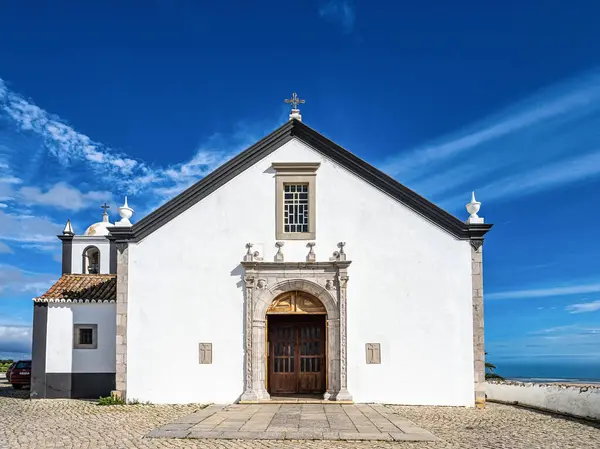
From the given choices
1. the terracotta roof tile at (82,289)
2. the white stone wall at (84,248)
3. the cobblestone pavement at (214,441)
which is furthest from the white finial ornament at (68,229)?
the cobblestone pavement at (214,441)

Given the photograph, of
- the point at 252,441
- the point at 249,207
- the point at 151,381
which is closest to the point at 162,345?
the point at 151,381

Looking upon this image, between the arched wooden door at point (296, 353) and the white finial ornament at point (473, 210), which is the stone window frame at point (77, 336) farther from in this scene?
the white finial ornament at point (473, 210)

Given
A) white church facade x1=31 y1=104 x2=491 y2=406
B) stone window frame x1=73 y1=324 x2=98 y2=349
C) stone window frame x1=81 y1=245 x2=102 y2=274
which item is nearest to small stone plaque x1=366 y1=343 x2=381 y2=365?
white church facade x1=31 y1=104 x2=491 y2=406

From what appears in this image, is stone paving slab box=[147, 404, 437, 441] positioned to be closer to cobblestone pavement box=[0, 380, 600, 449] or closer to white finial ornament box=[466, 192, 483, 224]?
cobblestone pavement box=[0, 380, 600, 449]

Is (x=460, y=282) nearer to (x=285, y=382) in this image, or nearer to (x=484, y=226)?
(x=484, y=226)

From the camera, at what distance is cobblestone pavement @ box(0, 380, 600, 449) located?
28.9ft

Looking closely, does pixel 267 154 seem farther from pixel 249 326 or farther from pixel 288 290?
pixel 249 326

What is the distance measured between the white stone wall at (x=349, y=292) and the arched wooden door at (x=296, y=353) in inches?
43.6

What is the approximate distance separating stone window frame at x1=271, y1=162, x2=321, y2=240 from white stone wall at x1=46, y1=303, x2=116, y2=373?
521 centimetres

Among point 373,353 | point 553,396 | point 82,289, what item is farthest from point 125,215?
point 553,396

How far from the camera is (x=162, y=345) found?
13.8m

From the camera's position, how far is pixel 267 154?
14.4m

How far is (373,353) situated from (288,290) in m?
2.47

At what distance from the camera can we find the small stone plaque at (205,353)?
45.0 ft
